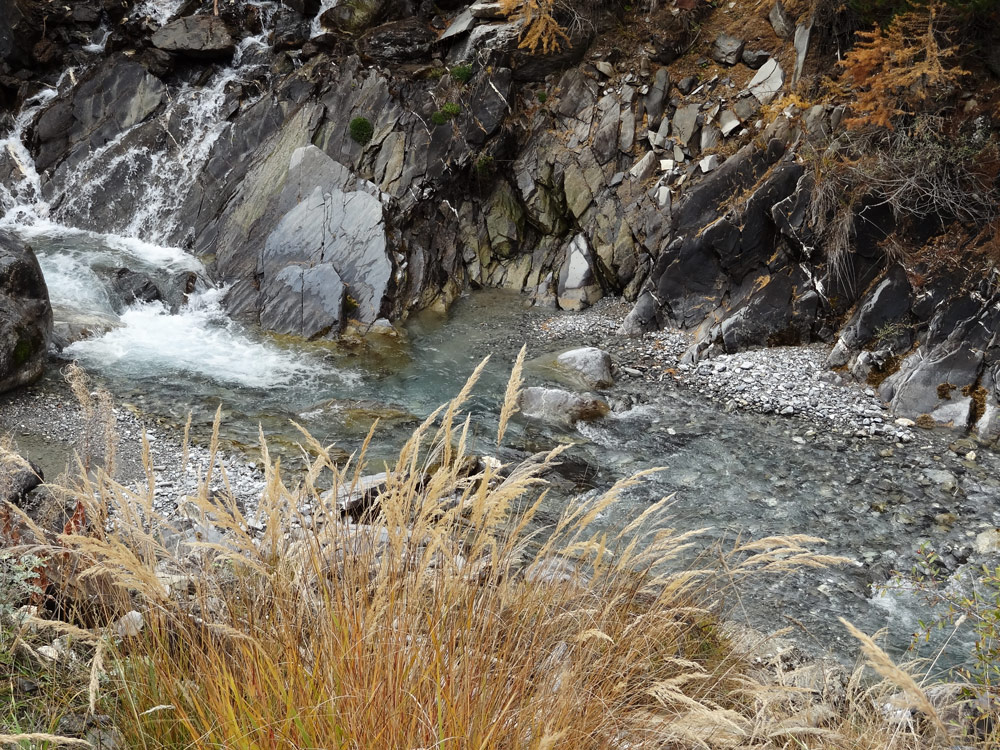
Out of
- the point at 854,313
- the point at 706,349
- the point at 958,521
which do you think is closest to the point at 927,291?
the point at 854,313

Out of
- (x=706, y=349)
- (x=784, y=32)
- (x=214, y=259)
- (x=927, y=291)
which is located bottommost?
(x=706, y=349)

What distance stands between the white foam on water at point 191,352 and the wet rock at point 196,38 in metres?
7.39

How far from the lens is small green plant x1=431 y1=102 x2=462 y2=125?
48.5ft

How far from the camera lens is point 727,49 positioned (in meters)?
14.1

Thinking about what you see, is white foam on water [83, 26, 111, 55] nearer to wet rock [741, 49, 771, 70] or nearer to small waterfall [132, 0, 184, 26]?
small waterfall [132, 0, 184, 26]

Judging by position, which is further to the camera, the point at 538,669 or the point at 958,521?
Result: the point at 958,521

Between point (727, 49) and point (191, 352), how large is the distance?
1156cm

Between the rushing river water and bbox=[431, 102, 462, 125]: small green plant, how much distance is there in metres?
3.84

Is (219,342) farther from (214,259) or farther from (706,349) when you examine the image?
(706,349)

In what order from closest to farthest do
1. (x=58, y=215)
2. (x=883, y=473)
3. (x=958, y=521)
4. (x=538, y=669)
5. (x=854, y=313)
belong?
(x=538, y=669)
(x=958, y=521)
(x=883, y=473)
(x=854, y=313)
(x=58, y=215)

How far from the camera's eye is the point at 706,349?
1155 centimetres

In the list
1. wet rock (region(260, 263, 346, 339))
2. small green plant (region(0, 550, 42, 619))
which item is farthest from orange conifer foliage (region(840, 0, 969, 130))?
small green plant (region(0, 550, 42, 619))

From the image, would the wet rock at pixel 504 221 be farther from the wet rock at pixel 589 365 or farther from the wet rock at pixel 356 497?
the wet rock at pixel 356 497

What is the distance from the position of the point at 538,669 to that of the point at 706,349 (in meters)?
9.81
